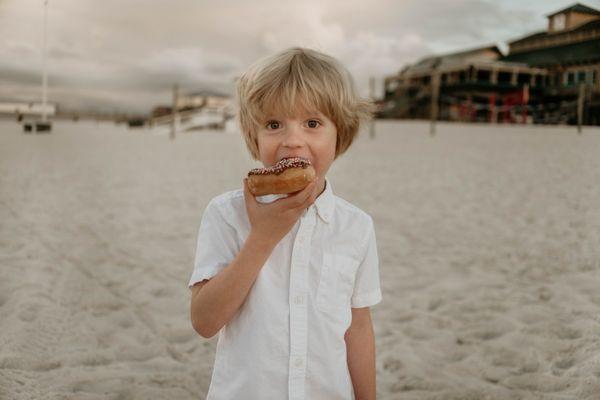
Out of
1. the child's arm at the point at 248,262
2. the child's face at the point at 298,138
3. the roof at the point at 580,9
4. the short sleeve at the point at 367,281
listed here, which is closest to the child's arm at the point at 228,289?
the child's arm at the point at 248,262

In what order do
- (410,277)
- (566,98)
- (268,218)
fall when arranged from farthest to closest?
(566,98) → (410,277) → (268,218)

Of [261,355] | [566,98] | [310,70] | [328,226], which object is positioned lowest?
[261,355]

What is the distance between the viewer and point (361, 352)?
1370 mm

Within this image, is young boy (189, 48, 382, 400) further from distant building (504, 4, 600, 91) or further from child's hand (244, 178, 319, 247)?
distant building (504, 4, 600, 91)

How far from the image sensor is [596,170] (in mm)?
7184

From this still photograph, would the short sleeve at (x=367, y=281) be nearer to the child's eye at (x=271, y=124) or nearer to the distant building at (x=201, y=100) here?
the child's eye at (x=271, y=124)

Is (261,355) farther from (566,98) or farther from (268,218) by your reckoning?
(566,98)

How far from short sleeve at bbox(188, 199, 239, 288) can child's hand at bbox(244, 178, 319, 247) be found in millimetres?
137

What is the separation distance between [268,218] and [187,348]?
73.1 inches

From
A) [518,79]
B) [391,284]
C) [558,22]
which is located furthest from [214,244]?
[518,79]

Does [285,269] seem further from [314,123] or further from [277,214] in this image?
[314,123]

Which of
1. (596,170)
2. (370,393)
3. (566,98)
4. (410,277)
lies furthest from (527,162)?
(370,393)

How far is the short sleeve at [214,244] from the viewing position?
119 cm

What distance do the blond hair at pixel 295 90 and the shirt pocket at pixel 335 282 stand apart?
0.30m
